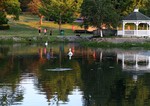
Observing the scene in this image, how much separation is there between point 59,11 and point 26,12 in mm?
30328

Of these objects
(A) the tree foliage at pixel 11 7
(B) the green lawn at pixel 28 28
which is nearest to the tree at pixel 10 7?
(A) the tree foliage at pixel 11 7

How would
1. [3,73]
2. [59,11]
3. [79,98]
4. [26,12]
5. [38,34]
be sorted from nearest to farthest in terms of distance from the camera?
[79,98] < [3,73] < [38,34] < [59,11] < [26,12]

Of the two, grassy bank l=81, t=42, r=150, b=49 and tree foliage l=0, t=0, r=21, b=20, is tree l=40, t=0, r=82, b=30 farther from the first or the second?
grassy bank l=81, t=42, r=150, b=49

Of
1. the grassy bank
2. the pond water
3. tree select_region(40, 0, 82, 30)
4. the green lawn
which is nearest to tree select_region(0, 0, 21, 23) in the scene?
the green lawn

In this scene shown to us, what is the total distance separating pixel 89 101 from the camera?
21641 mm

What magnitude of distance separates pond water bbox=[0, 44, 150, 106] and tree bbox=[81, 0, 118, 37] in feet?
96.8

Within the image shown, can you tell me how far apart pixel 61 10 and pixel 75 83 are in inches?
2448

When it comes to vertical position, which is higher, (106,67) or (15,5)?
(15,5)

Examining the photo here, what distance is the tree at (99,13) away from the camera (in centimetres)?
7094

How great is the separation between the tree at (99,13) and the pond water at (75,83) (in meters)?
29.5

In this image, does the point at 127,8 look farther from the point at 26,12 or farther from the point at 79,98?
the point at 79,98

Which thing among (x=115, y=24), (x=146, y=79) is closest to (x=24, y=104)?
(x=146, y=79)

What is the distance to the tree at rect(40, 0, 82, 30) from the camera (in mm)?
87981

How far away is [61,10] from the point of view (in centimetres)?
8900
